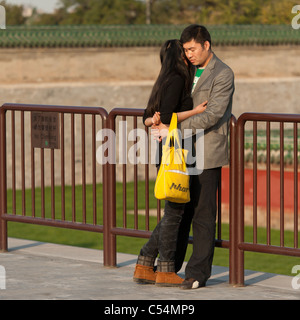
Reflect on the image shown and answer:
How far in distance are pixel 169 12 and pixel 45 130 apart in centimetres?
3540

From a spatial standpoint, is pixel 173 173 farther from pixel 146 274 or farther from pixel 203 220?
pixel 146 274

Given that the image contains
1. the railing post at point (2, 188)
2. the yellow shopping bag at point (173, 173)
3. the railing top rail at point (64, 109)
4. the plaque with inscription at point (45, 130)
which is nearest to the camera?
the yellow shopping bag at point (173, 173)

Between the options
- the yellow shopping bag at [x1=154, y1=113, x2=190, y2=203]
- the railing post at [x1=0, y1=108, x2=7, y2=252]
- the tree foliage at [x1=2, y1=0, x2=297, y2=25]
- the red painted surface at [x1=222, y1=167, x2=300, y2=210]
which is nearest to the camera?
the yellow shopping bag at [x1=154, y1=113, x2=190, y2=203]

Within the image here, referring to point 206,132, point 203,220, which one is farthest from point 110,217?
point 206,132

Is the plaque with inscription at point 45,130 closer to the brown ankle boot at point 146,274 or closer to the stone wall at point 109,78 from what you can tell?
the brown ankle boot at point 146,274

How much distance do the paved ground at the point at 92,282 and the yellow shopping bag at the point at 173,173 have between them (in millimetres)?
614

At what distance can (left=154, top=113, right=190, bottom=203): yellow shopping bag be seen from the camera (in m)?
5.83

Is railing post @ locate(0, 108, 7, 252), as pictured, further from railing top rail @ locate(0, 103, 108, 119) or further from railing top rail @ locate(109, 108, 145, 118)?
railing top rail @ locate(109, 108, 145, 118)

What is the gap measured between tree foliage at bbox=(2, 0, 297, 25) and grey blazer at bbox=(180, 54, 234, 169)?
75.3ft

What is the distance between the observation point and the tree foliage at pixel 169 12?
103 feet

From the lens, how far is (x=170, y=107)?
594cm

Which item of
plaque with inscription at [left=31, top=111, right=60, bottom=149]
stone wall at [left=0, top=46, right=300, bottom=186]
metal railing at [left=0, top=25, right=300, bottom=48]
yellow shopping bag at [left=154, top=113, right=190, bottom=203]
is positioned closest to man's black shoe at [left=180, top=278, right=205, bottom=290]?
yellow shopping bag at [left=154, top=113, right=190, bottom=203]

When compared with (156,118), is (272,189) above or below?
below

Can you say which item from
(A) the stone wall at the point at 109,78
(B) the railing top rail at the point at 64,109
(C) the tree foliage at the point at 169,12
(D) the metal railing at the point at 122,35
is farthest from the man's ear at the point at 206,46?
(C) the tree foliage at the point at 169,12
